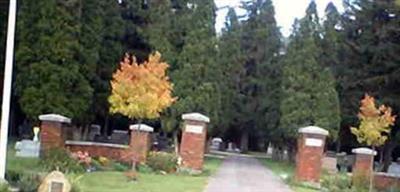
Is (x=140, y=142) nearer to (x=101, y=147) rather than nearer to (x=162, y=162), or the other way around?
(x=162, y=162)

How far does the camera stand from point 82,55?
38.3 m

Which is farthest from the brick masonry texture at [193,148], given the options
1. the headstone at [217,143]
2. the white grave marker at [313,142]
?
the headstone at [217,143]

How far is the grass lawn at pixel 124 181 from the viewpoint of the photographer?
20.5 metres

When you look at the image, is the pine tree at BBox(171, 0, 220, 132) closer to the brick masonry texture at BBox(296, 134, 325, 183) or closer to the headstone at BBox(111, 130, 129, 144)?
the headstone at BBox(111, 130, 129, 144)

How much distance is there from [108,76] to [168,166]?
16.0 metres

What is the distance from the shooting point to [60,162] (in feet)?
77.5

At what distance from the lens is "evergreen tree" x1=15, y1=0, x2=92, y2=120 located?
119ft

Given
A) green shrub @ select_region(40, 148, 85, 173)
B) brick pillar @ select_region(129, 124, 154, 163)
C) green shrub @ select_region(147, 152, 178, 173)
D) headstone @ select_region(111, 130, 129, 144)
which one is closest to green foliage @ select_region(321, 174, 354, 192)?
green shrub @ select_region(147, 152, 178, 173)

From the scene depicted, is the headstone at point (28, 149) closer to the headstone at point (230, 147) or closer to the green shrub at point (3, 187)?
the green shrub at point (3, 187)

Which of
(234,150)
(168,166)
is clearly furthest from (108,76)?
(234,150)

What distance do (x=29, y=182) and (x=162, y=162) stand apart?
419 inches

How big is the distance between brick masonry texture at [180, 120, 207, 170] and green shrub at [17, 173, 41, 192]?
10.5m

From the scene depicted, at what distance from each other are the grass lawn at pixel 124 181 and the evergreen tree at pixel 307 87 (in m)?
18.0

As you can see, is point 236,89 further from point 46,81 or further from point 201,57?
point 46,81
